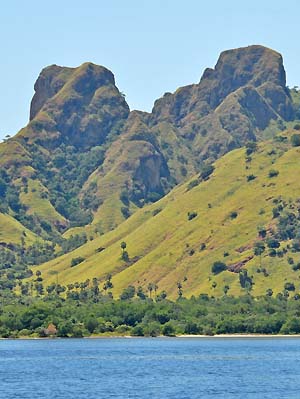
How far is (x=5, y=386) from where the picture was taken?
17650cm

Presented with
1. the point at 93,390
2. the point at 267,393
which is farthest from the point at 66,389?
the point at 267,393

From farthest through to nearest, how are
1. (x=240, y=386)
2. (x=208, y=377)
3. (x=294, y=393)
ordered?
(x=208, y=377) < (x=240, y=386) < (x=294, y=393)

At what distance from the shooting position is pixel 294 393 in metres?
162

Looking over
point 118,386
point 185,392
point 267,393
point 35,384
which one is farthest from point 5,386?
point 267,393

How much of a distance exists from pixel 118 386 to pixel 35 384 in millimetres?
14037

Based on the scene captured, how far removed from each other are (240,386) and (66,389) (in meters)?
26.3

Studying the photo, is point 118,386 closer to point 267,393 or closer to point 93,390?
point 93,390

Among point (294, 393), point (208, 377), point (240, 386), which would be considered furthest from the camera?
point (208, 377)

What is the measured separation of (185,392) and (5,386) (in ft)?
99.0

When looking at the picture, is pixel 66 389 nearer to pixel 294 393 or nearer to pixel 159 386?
pixel 159 386

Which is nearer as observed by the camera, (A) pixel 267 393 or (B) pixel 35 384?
(A) pixel 267 393

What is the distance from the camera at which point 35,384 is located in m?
180

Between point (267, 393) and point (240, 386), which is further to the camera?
point (240, 386)

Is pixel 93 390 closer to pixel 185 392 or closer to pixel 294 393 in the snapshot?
pixel 185 392
